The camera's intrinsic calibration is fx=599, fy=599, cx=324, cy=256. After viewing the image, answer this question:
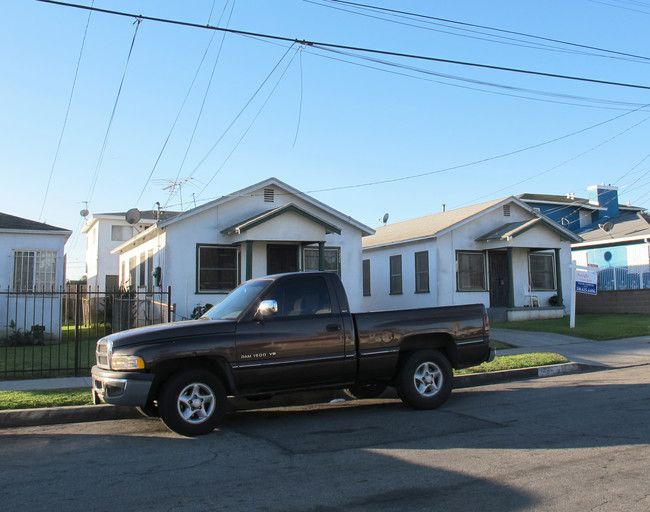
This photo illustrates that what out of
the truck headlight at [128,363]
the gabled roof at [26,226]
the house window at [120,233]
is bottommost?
the truck headlight at [128,363]

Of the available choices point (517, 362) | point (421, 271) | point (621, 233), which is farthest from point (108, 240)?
point (517, 362)

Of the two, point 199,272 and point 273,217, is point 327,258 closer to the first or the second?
point 273,217

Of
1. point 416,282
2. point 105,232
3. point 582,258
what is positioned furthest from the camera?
point 105,232

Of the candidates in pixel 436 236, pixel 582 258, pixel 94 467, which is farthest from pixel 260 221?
pixel 582 258

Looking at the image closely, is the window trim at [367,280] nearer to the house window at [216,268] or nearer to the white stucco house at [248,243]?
the white stucco house at [248,243]

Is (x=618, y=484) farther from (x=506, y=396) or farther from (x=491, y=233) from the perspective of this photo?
(x=491, y=233)

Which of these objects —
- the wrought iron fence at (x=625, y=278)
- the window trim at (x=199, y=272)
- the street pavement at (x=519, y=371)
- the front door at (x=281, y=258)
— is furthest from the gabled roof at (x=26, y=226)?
the wrought iron fence at (x=625, y=278)

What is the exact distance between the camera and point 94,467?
607cm

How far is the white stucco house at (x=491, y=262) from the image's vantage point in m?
23.6

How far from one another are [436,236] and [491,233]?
2.48 meters

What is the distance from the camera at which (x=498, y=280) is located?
24984 millimetres

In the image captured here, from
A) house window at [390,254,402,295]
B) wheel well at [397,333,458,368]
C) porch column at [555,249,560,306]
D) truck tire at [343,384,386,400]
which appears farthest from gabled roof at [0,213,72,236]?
porch column at [555,249,560,306]

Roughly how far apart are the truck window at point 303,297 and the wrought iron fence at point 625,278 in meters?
23.5

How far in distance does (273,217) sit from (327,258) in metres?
3.14
